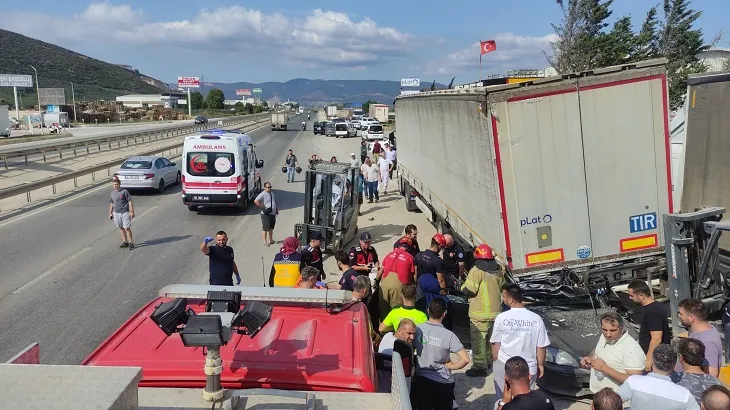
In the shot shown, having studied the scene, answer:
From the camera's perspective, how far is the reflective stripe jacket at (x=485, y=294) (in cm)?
675

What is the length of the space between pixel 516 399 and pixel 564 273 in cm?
418

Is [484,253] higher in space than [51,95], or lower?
lower

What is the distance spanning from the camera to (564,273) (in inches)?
309

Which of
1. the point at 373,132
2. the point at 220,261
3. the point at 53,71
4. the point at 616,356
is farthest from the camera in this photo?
the point at 53,71

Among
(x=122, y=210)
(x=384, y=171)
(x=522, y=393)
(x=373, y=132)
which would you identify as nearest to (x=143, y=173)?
(x=122, y=210)

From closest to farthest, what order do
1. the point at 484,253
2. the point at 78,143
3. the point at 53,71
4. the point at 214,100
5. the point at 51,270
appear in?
1. the point at 484,253
2. the point at 51,270
3. the point at 78,143
4. the point at 214,100
5. the point at 53,71

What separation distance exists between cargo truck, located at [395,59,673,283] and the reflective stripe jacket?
42.1 inches

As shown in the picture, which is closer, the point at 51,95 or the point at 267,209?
the point at 267,209

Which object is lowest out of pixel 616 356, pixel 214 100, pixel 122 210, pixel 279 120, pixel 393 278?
pixel 616 356

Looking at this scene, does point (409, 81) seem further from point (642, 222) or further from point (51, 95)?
point (642, 222)

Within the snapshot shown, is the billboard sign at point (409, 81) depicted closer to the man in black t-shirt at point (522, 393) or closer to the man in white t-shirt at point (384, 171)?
the man in white t-shirt at point (384, 171)

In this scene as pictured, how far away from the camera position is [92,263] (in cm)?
1207

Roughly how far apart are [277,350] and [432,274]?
454 cm

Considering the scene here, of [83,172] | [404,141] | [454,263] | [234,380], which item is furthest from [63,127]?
[234,380]
